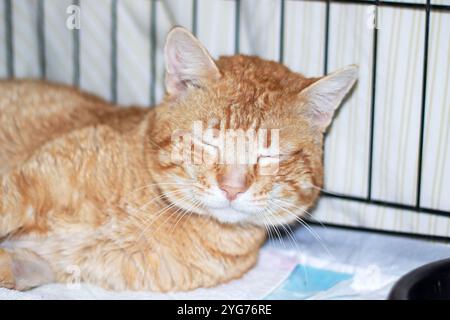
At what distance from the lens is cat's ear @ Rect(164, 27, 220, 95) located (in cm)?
204

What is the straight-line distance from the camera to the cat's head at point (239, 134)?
198 centimetres

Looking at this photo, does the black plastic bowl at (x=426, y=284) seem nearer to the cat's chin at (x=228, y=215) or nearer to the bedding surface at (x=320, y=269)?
Result: the bedding surface at (x=320, y=269)

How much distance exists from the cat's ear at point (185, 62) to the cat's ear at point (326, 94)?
250 millimetres

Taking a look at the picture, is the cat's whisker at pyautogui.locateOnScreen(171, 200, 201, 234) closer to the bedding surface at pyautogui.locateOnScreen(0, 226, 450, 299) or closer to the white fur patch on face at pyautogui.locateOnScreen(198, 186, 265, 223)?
the white fur patch on face at pyautogui.locateOnScreen(198, 186, 265, 223)

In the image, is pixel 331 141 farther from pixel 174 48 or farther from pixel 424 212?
pixel 174 48

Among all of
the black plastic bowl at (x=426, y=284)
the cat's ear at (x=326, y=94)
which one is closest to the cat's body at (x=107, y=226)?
the cat's ear at (x=326, y=94)

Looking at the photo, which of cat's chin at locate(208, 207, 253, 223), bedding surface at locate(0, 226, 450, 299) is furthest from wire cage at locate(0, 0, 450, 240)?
cat's chin at locate(208, 207, 253, 223)

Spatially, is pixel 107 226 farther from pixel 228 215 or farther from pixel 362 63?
pixel 362 63

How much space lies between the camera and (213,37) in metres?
2.75

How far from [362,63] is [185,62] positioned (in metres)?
0.60

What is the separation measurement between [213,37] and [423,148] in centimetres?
83

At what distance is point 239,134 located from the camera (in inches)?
78.6

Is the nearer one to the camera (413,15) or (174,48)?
(174,48)
